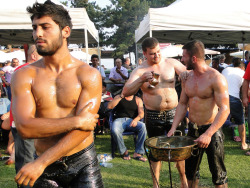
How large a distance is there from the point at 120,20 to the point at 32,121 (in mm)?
33832

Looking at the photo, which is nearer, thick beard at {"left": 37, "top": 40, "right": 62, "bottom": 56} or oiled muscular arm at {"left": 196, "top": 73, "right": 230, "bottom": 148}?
thick beard at {"left": 37, "top": 40, "right": 62, "bottom": 56}

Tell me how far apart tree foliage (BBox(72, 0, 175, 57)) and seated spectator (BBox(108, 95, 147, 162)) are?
2738 cm

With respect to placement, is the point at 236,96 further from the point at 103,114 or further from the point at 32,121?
the point at 32,121

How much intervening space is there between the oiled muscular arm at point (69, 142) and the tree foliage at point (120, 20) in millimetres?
30979

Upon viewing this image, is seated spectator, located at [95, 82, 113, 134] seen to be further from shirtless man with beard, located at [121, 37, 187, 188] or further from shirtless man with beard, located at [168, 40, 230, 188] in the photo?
shirtless man with beard, located at [168, 40, 230, 188]

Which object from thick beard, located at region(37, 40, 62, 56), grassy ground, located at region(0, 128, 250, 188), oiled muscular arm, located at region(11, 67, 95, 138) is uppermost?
thick beard, located at region(37, 40, 62, 56)

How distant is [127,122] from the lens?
537cm

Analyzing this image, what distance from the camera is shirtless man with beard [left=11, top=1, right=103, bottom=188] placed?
1.64 meters

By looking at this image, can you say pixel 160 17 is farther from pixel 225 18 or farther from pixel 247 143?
pixel 247 143

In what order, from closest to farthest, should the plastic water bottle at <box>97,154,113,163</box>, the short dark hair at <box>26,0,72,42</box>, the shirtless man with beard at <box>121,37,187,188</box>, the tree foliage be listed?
1. the short dark hair at <box>26,0,72,42</box>
2. the shirtless man with beard at <box>121,37,187,188</box>
3. the plastic water bottle at <box>97,154,113,163</box>
4. the tree foliage

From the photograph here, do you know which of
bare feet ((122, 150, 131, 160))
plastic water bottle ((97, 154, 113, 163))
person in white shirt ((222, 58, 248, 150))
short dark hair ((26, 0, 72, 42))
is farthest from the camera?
person in white shirt ((222, 58, 248, 150))

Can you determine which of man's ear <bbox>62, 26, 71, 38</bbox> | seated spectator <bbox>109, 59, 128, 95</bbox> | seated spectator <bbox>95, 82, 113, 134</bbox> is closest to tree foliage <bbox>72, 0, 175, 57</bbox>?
seated spectator <bbox>109, 59, 128, 95</bbox>

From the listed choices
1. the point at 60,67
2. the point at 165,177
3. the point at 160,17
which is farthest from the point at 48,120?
the point at 160,17

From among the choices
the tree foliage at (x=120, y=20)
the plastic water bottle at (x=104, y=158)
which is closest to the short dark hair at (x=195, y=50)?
the plastic water bottle at (x=104, y=158)
